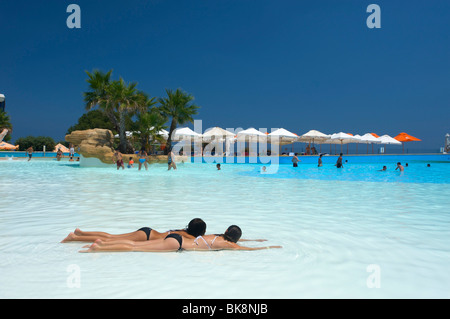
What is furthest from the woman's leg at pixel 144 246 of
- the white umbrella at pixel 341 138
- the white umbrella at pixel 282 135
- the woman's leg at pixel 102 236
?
the white umbrella at pixel 341 138

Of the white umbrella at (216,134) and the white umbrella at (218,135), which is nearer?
the white umbrella at (216,134)

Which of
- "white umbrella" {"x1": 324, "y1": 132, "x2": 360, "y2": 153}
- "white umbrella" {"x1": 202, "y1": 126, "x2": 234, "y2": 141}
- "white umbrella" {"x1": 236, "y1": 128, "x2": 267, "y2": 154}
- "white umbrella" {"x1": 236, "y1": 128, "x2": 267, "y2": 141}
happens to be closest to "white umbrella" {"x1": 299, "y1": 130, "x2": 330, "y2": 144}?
"white umbrella" {"x1": 324, "y1": 132, "x2": 360, "y2": 153}

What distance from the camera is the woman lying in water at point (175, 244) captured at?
428 cm

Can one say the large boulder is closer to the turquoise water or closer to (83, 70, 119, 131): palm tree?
(83, 70, 119, 131): palm tree

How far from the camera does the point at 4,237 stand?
5195mm

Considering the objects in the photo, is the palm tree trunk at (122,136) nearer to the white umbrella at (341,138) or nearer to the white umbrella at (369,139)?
the white umbrella at (341,138)

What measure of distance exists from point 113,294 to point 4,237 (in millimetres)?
3081

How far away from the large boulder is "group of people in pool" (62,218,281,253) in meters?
23.2

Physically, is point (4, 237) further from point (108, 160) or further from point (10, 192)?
point (108, 160)

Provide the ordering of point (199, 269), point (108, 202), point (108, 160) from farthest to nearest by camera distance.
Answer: point (108, 160), point (108, 202), point (199, 269)

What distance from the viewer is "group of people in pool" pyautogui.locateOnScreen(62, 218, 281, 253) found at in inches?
169

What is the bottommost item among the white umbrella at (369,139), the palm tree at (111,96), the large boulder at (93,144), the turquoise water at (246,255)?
the turquoise water at (246,255)
